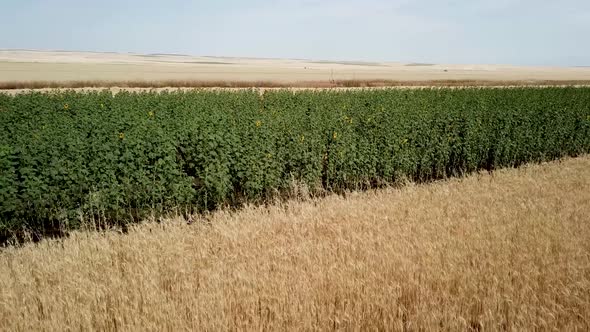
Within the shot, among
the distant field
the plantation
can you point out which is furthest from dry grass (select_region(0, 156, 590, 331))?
the distant field

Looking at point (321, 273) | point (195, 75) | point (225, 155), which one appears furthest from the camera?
point (195, 75)

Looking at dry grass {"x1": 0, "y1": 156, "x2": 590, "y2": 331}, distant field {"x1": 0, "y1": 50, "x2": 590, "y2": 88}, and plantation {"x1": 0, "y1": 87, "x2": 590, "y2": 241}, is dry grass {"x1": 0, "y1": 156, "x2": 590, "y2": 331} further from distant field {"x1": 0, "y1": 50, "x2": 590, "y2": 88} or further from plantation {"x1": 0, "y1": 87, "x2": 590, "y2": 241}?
distant field {"x1": 0, "y1": 50, "x2": 590, "y2": 88}

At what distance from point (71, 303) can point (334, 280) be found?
244 centimetres

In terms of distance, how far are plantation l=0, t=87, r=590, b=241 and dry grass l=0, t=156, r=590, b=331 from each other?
0.89 meters

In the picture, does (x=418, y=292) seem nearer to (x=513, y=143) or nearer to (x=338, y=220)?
(x=338, y=220)

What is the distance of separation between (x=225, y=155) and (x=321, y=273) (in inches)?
165

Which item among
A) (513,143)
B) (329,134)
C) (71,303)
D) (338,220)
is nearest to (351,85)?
(513,143)

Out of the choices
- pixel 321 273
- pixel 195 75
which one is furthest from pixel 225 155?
pixel 195 75

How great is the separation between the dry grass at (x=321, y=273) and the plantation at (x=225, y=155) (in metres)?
0.89

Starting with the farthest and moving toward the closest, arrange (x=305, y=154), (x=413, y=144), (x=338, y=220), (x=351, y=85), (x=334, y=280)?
1. (x=351, y=85)
2. (x=413, y=144)
3. (x=305, y=154)
4. (x=338, y=220)
5. (x=334, y=280)

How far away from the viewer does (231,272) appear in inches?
190

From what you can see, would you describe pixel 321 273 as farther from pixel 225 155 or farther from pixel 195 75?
pixel 195 75

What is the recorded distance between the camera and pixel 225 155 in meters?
8.37

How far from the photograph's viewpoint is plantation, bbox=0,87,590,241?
6871 mm
